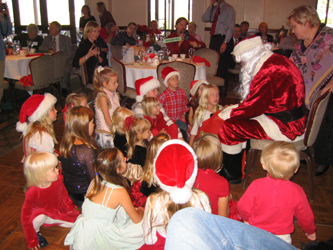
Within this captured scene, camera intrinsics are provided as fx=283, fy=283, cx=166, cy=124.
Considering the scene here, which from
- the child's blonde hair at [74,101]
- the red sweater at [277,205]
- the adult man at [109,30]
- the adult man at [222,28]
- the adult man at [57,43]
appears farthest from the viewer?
the adult man at [109,30]

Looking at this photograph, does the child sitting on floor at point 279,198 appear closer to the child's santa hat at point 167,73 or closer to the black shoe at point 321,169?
the black shoe at point 321,169

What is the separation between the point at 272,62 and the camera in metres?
2.16

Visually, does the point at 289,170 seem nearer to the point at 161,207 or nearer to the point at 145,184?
the point at 161,207

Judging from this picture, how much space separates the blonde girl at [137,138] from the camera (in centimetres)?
223

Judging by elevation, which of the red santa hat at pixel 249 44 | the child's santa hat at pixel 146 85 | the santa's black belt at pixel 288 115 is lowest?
the santa's black belt at pixel 288 115

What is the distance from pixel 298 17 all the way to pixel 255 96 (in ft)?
2.91

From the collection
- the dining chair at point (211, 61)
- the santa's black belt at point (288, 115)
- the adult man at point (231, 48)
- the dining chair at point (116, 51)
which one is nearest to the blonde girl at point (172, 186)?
the santa's black belt at point (288, 115)

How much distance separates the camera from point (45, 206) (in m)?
1.88

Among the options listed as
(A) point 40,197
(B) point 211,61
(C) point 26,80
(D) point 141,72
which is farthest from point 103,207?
(B) point 211,61

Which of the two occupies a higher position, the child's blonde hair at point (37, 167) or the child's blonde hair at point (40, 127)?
the child's blonde hair at point (40, 127)

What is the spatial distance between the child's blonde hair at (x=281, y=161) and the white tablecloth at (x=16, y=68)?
421 cm

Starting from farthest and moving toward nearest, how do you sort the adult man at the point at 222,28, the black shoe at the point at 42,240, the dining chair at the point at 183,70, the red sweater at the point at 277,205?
the adult man at the point at 222,28
the dining chair at the point at 183,70
the black shoe at the point at 42,240
the red sweater at the point at 277,205

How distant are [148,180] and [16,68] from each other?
12.0 feet

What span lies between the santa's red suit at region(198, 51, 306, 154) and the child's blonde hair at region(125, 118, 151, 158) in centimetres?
67
